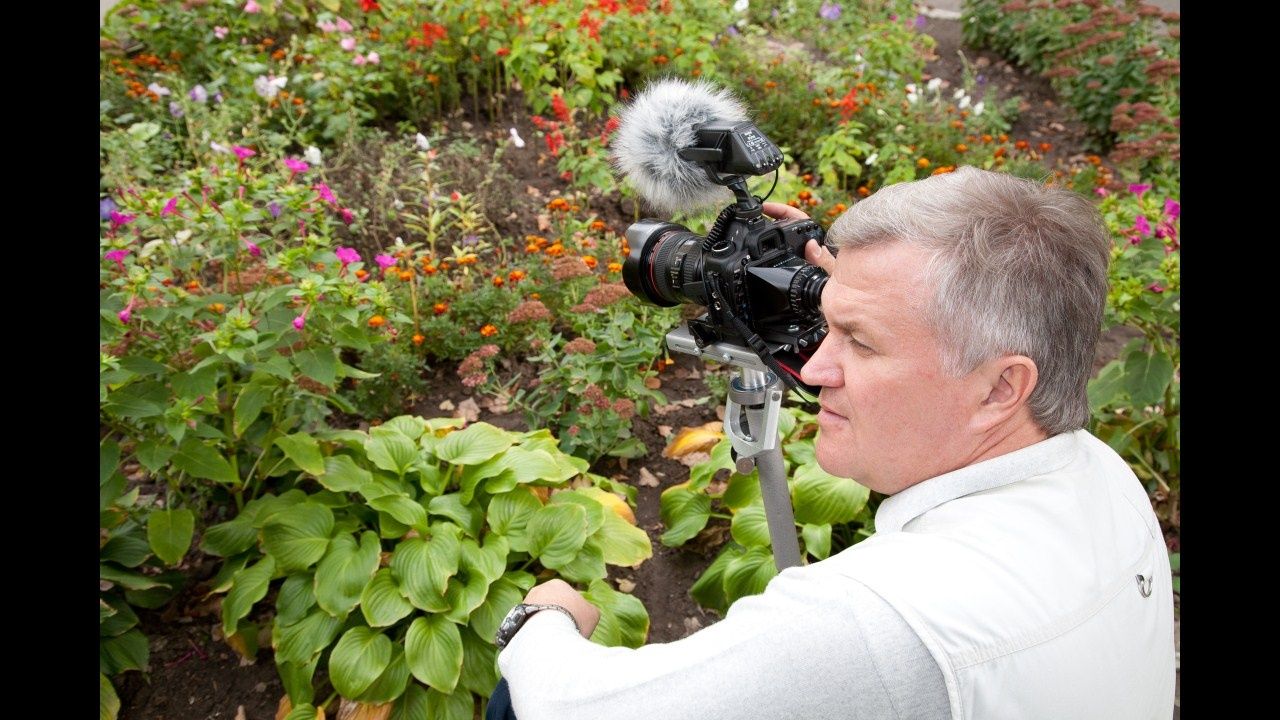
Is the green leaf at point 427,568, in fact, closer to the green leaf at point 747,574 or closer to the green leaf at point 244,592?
the green leaf at point 244,592

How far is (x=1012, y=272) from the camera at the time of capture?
1.20m

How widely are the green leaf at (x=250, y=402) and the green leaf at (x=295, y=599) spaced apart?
0.40 m

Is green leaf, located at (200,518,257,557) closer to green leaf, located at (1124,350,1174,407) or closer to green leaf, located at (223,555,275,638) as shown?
green leaf, located at (223,555,275,638)

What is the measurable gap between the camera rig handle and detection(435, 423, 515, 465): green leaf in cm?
89

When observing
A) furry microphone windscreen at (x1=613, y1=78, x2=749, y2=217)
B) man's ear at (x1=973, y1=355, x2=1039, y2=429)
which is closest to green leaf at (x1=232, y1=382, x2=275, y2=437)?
furry microphone windscreen at (x1=613, y1=78, x2=749, y2=217)

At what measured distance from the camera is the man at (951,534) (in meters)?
1.02

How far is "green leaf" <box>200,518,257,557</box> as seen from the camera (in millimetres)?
2510

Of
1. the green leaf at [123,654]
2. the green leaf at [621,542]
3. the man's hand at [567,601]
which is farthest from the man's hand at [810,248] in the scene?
the green leaf at [123,654]

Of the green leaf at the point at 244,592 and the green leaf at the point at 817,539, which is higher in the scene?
the green leaf at the point at 817,539

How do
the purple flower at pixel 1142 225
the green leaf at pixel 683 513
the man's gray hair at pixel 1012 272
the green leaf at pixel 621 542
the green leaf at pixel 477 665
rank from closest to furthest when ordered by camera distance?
the man's gray hair at pixel 1012 272 → the green leaf at pixel 477 665 → the green leaf at pixel 621 542 → the green leaf at pixel 683 513 → the purple flower at pixel 1142 225

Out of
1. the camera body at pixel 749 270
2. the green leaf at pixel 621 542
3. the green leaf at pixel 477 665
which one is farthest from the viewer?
the green leaf at pixel 621 542

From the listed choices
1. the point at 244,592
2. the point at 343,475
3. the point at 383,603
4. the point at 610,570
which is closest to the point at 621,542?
the point at 610,570

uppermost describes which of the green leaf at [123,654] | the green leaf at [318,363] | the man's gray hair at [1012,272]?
the man's gray hair at [1012,272]

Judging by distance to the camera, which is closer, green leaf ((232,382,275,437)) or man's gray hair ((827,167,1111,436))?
man's gray hair ((827,167,1111,436))
